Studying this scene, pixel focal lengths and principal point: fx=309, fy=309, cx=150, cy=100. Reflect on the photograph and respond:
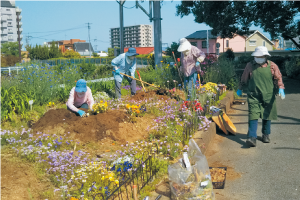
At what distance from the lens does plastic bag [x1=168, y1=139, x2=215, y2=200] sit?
3.19 metres

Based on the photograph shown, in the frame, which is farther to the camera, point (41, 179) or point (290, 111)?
point (290, 111)

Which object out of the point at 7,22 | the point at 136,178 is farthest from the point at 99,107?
the point at 7,22

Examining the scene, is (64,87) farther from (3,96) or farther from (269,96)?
(269,96)

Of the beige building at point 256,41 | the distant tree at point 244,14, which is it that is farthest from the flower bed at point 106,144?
the beige building at point 256,41

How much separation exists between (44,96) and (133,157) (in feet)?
13.4

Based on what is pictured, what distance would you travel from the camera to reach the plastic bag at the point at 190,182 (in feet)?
10.5

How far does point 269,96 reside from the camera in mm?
5543

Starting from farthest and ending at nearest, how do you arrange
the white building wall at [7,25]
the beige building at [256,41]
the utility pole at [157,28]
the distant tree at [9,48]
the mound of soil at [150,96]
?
the white building wall at [7,25] < the distant tree at [9,48] < the beige building at [256,41] < the utility pole at [157,28] < the mound of soil at [150,96]

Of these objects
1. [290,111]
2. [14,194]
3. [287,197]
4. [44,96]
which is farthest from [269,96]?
[44,96]

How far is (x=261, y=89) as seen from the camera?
18.1ft

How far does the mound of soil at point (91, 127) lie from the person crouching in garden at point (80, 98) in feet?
0.43

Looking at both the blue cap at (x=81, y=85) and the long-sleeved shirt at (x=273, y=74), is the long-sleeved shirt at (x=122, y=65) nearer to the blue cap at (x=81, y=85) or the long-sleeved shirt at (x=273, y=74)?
the blue cap at (x=81, y=85)

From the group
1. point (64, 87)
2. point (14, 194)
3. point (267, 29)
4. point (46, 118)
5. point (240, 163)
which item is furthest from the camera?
point (267, 29)

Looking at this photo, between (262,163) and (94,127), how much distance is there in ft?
9.07
